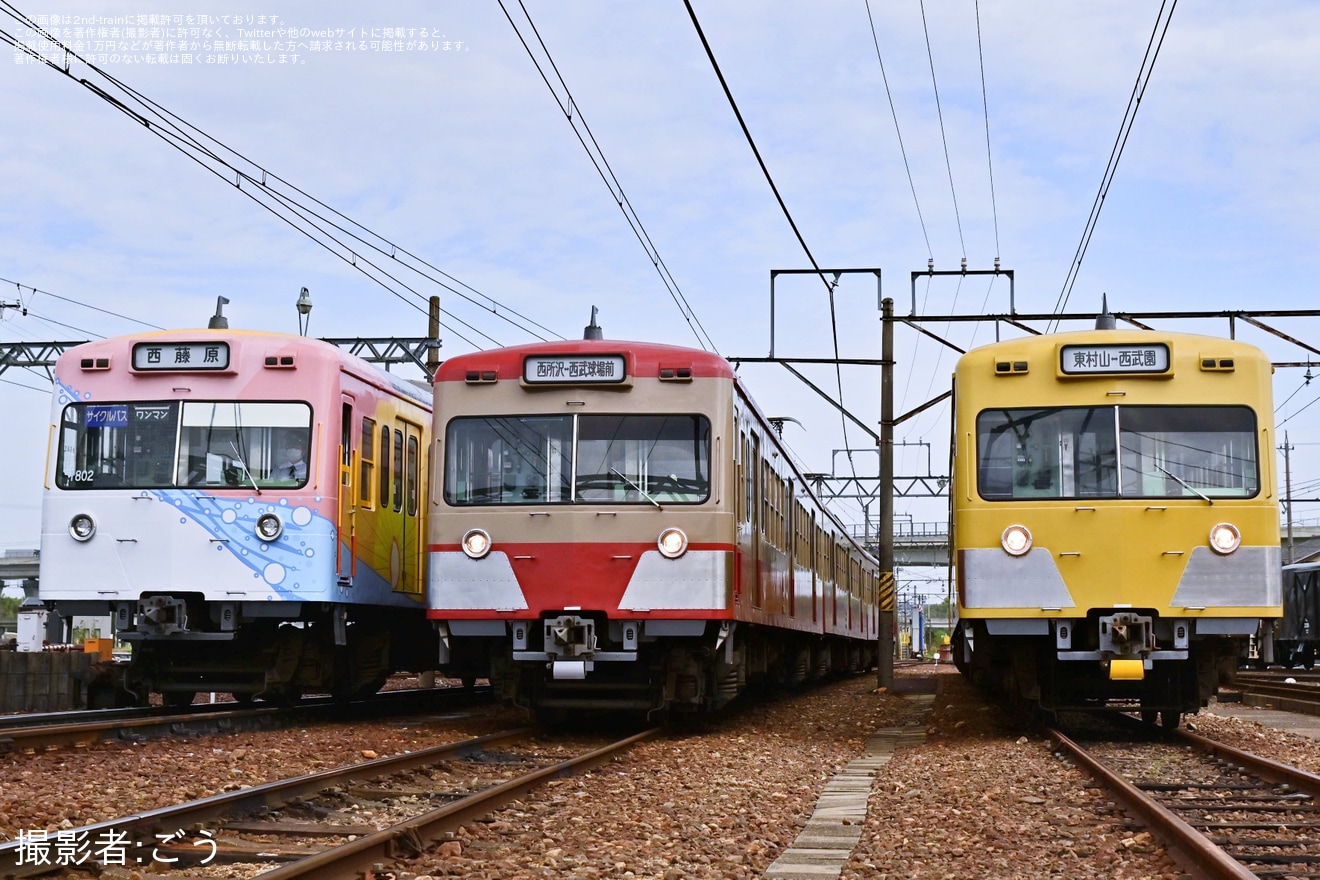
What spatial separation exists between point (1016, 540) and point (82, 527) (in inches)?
312

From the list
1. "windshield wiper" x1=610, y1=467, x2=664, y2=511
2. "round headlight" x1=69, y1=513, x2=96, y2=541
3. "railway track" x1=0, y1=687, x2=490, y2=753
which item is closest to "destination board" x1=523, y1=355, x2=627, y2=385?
"windshield wiper" x1=610, y1=467, x2=664, y2=511

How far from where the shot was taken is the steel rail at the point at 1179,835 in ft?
18.9

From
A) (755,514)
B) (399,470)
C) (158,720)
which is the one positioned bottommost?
(158,720)

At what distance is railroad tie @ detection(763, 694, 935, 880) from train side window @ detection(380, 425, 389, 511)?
5.31 meters

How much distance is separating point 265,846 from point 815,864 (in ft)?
7.88

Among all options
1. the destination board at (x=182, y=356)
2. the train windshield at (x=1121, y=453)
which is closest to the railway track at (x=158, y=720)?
the destination board at (x=182, y=356)

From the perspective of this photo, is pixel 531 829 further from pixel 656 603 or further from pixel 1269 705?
pixel 1269 705

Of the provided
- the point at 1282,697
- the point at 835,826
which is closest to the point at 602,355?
the point at 835,826

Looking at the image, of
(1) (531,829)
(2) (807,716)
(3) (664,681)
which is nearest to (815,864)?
(1) (531,829)

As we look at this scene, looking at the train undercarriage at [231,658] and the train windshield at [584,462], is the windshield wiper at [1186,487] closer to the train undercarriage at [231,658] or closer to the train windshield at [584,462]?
the train windshield at [584,462]

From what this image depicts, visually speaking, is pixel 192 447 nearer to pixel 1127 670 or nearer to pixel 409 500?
pixel 409 500

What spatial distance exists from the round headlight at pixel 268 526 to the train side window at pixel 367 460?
117 cm

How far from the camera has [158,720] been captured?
11.4 meters

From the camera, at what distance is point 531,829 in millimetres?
7367
